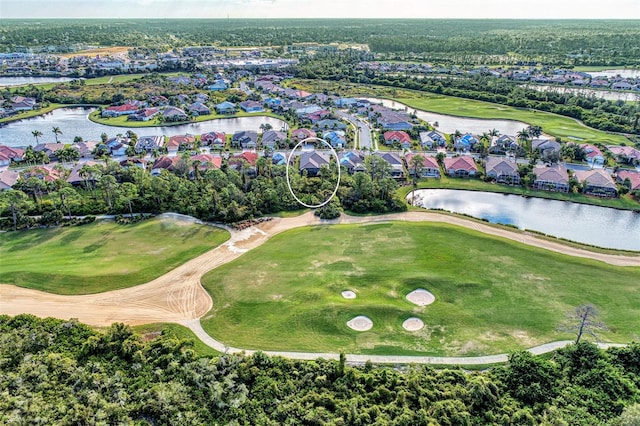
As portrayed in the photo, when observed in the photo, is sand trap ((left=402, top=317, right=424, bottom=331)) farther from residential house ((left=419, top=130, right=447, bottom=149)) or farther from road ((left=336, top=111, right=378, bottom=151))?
residential house ((left=419, top=130, right=447, bottom=149))

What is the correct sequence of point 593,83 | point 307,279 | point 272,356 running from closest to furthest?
point 272,356 → point 307,279 → point 593,83

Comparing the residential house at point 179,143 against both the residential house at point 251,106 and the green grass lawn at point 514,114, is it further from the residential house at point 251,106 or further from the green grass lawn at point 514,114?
the green grass lawn at point 514,114

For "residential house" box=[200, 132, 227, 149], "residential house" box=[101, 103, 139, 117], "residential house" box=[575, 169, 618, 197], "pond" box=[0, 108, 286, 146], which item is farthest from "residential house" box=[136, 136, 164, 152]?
"residential house" box=[575, 169, 618, 197]

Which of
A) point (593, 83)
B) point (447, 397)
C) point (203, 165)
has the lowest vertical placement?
point (447, 397)

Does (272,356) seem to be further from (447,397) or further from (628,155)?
(628,155)

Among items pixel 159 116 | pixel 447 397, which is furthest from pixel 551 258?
pixel 159 116

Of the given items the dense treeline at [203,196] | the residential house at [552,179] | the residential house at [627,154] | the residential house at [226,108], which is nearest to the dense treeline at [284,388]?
the dense treeline at [203,196]
